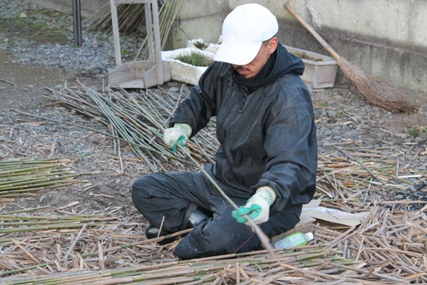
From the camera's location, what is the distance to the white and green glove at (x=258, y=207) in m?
Result: 2.79

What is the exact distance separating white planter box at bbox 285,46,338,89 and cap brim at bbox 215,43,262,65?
132 inches

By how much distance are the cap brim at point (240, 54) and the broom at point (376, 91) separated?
3.06 m

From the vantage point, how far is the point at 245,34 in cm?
313

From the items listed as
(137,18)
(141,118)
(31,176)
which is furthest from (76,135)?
(137,18)

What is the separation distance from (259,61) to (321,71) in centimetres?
335

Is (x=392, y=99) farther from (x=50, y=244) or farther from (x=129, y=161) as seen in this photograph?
(x=50, y=244)

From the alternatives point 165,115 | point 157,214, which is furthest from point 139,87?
point 157,214

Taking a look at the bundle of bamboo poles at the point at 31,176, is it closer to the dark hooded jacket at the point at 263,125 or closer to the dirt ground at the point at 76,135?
the dirt ground at the point at 76,135

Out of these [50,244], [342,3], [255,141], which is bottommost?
[50,244]

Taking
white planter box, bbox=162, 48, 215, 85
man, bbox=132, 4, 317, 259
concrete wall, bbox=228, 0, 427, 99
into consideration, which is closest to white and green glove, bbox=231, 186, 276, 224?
man, bbox=132, 4, 317, 259

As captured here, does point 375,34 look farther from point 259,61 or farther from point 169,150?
point 259,61

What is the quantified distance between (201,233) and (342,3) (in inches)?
157

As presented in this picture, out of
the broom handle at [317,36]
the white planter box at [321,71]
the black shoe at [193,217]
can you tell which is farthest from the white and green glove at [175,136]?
the broom handle at [317,36]

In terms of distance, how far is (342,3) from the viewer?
661 centimetres
